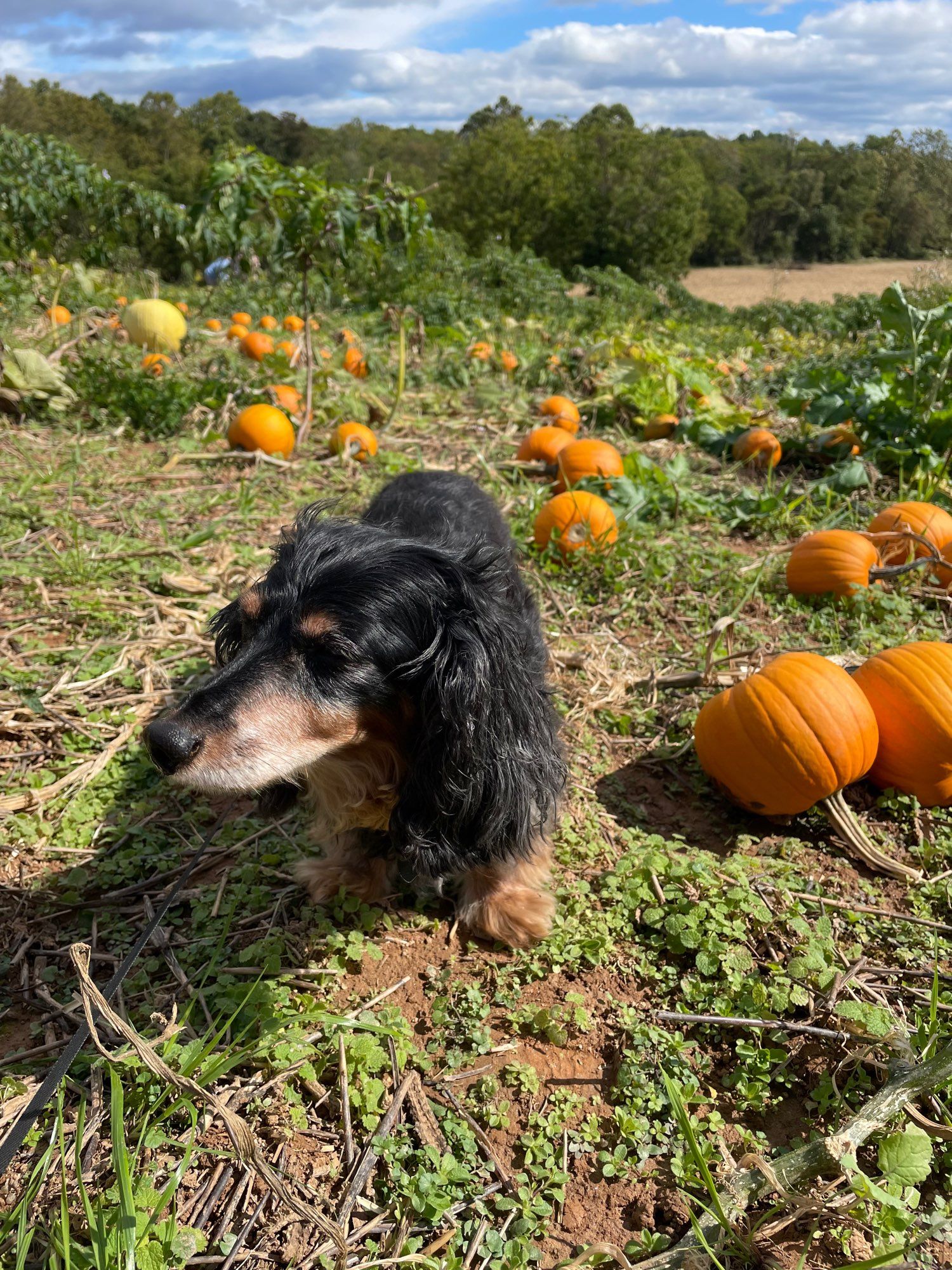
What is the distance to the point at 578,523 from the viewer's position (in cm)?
446

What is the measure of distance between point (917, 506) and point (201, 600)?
3.85 metres

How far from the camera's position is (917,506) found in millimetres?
4227

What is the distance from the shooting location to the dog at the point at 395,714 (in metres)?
1.96

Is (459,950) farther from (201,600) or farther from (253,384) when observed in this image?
(253,384)

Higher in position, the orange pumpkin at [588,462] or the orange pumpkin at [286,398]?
the orange pumpkin at [286,398]

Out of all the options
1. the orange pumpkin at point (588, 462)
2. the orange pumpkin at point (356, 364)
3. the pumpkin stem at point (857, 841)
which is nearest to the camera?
the pumpkin stem at point (857, 841)

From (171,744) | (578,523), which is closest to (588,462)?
(578,523)

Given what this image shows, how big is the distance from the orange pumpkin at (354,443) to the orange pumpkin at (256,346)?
75.9 inches

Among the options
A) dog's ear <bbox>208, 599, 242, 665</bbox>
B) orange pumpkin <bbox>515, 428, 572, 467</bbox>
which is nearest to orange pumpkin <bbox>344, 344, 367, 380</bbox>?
orange pumpkin <bbox>515, 428, 572, 467</bbox>

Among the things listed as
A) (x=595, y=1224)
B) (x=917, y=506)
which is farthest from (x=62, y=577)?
(x=917, y=506)

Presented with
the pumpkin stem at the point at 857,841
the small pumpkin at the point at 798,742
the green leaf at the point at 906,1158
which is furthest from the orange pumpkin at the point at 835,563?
the green leaf at the point at 906,1158

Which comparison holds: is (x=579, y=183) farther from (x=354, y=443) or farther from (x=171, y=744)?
(x=171, y=744)

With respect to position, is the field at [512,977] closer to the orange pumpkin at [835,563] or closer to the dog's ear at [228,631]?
the orange pumpkin at [835,563]

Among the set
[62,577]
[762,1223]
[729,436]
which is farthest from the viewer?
[729,436]
